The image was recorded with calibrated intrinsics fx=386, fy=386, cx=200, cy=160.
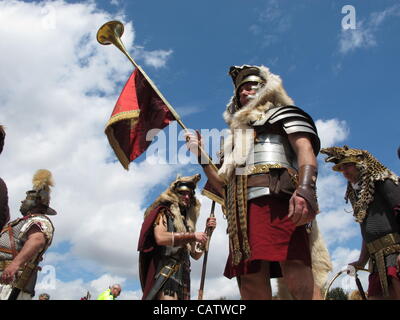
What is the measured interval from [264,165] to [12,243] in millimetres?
3469

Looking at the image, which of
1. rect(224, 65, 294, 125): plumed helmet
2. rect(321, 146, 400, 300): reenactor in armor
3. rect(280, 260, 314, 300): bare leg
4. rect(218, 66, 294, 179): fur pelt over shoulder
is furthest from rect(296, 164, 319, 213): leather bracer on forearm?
rect(321, 146, 400, 300): reenactor in armor

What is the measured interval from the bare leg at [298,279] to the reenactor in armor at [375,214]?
4.91 feet

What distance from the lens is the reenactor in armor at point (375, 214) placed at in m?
3.83

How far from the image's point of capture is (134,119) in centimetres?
447

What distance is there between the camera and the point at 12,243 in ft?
15.6

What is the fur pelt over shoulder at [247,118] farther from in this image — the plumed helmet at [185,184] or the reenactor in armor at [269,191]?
the plumed helmet at [185,184]

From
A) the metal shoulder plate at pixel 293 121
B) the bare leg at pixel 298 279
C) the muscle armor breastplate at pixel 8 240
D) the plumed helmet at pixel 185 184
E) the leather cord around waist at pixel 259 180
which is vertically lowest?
the bare leg at pixel 298 279

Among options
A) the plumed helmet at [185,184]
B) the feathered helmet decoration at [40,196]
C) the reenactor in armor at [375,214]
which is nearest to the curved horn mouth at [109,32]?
the feathered helmet decoration at [40,196]

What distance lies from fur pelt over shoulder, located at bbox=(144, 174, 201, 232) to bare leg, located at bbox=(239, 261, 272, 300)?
246cm

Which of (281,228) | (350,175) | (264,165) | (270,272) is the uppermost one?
(350,175)

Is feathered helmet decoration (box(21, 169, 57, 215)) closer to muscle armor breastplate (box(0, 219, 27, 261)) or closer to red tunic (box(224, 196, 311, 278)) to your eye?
muscle armor breastplate (box(0, 219, 27, 261))

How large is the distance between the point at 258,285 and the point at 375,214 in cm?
199
